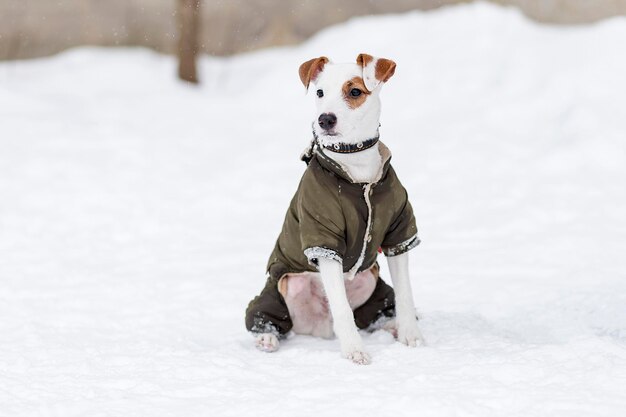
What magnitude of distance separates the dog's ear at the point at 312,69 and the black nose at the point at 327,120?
324 mm

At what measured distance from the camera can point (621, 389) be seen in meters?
3.31

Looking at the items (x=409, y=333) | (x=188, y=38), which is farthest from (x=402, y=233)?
(x=188, y=38)

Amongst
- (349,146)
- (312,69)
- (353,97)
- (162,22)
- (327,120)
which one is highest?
(162,22)

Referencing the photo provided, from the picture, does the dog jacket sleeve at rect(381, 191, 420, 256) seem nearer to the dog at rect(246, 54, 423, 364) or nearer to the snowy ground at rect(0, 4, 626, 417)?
the dog at rect(246, 54, 423, 364)

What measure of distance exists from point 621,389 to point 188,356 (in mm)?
2064

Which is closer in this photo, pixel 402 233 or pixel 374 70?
pixel 374 70

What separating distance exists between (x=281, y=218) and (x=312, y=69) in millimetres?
3785

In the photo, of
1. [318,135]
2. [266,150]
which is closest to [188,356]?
[318,135]

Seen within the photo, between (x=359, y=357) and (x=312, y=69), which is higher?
(x=312, y=69)

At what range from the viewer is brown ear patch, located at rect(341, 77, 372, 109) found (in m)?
3.89

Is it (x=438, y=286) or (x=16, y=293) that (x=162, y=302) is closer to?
(x=16, y=293)

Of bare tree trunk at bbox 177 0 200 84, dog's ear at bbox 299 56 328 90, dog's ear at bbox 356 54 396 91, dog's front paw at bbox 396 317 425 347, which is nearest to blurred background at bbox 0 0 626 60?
bare tree trunk at bbox 177 0 200 84

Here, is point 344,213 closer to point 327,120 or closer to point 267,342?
point 327,120

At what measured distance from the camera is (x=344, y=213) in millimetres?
3904
